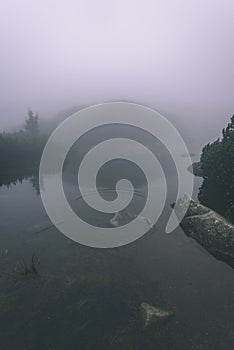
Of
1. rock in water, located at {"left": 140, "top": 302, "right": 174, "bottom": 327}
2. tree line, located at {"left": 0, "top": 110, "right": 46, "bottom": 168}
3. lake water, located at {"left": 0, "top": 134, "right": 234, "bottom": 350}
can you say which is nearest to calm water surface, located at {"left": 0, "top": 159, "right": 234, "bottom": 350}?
lake water, located at {"left": 0, "top": 134, "right": 234, "bottom": 350}

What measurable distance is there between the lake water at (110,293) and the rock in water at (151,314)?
0.39m

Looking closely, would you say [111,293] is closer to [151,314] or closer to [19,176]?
[151,314]

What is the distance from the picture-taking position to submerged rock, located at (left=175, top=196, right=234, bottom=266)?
25.5m

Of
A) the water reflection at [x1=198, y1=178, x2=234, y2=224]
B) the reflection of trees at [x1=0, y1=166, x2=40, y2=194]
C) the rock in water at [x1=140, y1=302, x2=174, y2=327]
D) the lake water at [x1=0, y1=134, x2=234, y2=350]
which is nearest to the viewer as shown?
the lake water at [x1=0, y1=134, x2=234, y2=350]

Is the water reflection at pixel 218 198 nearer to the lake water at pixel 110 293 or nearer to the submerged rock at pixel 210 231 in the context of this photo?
the submerged rock at pixel 210 231

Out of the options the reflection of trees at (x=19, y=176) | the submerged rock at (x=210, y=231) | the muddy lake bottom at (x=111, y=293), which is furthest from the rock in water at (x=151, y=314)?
the reflection of trees at (x=19, y=176)

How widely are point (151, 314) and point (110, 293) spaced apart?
12.6 ft

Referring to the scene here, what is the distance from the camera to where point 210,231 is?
27.5 metres

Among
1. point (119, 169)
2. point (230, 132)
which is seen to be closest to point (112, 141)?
point (119, 169)

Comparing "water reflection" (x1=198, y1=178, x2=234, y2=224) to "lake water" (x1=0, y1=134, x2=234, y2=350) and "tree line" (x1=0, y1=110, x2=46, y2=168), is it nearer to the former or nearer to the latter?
"lake water" (x1=0, y1=134, x2=234, y2=350)

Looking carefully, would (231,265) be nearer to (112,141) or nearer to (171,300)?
(171,300)

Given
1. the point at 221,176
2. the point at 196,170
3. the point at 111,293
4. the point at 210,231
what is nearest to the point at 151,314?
the point at 111,293

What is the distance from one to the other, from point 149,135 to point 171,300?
80.8 meters

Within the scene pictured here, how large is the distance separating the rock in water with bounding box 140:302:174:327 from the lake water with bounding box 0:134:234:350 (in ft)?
1.29
